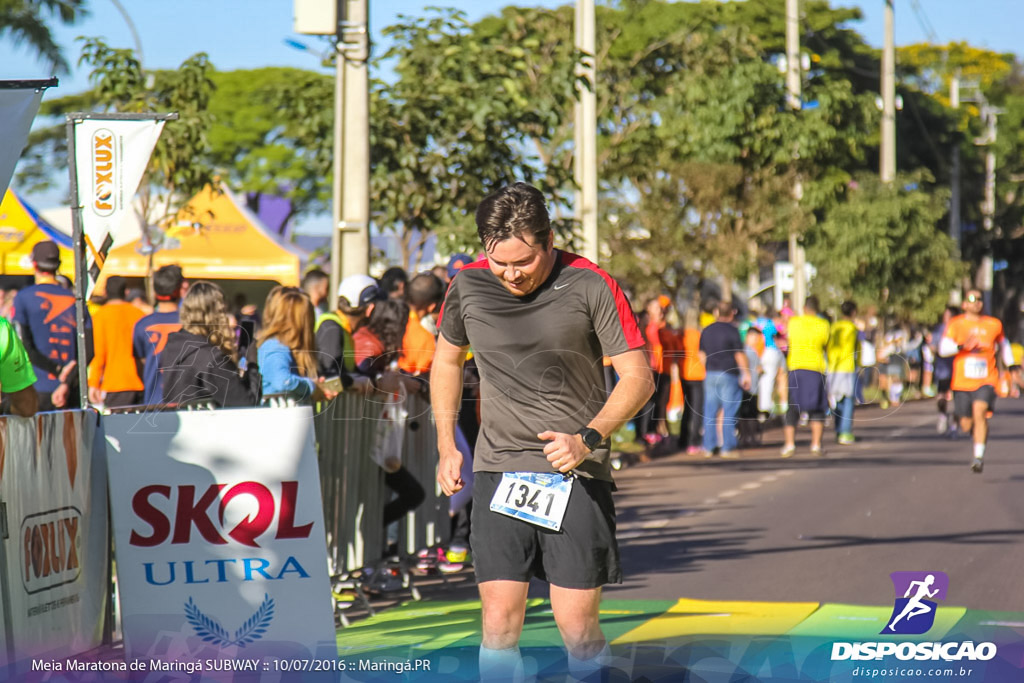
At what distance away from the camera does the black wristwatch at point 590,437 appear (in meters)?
4.74

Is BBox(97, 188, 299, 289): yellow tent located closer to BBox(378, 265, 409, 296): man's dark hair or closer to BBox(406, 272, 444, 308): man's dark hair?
BBox(378, 265, 409, 296): man's dark hair

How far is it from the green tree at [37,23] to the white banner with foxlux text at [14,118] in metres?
28.9

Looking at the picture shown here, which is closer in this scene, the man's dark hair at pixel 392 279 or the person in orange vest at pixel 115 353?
the person in orange vest at pixel 115 353

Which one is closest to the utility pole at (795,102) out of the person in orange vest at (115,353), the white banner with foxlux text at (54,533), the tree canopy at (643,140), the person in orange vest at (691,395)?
the tree canopy at (643,140)

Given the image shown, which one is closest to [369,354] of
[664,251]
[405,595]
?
[405,595]

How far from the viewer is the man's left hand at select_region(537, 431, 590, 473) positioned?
469 centimetres

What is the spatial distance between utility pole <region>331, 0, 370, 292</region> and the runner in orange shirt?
6539 millimetres

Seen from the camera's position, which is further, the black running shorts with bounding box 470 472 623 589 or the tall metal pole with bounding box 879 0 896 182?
the tall metal pole with bounding box 879 0 896 182

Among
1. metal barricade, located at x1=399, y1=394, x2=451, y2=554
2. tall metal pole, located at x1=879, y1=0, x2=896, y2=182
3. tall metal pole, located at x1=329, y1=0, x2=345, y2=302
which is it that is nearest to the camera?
metal barricade, located at x1=399, y1=394, x2=451, y2=554

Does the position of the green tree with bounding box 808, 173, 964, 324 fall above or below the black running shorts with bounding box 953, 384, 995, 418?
above

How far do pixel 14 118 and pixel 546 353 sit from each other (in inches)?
91.7

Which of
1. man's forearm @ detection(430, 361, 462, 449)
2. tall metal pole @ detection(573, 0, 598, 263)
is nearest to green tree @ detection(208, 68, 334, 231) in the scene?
tall metal pole @ detection(573, 0, 598, 263)

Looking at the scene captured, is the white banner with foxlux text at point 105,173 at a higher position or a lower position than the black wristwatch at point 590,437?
higher

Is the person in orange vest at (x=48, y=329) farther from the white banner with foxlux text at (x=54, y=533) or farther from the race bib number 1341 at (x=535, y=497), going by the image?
the race bib number 1341 at (x=535, y=497)
